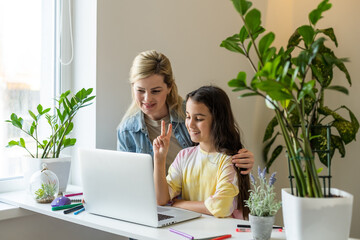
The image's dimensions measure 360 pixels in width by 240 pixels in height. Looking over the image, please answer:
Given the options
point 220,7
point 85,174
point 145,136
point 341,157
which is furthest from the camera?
point 341,157

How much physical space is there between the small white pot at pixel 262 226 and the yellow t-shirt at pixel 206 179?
281 mm

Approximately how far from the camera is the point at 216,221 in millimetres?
1397

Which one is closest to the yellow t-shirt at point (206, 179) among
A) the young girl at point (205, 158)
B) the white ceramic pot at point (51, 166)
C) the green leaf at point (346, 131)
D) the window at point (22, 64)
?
the young girl at point (205, 158)

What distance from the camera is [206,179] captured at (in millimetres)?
1646

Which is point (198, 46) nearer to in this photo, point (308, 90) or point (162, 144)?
point (162, 144)

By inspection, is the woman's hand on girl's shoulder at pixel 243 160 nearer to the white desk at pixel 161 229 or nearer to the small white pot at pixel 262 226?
the white desk at pixel 161 229

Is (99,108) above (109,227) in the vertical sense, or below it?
above

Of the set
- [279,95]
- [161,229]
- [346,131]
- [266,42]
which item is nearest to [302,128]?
[279,95]

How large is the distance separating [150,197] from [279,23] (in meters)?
2.26

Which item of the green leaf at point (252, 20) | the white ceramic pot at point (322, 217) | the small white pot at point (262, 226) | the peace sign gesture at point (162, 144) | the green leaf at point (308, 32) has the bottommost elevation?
the small white pot at point (262, 226)

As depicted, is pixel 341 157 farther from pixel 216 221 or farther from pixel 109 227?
pixel 109 227

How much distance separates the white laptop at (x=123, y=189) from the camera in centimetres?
132

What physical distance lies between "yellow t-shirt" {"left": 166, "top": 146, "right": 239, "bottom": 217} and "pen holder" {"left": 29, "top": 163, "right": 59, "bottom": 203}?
0.43 meters

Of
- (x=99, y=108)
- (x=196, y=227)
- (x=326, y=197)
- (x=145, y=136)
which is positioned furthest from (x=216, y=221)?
(x=99, y=108)
